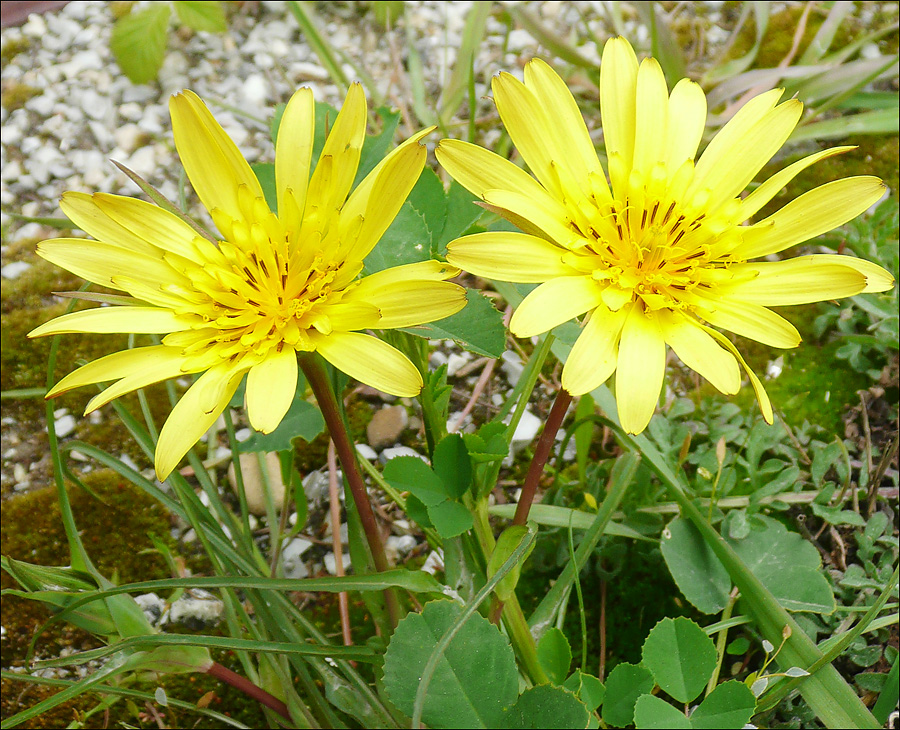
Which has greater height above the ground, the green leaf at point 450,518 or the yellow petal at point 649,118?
the yellow petal at point 649,118

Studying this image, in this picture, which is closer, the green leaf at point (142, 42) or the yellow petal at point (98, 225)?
the yellow petal at point (98, 225)

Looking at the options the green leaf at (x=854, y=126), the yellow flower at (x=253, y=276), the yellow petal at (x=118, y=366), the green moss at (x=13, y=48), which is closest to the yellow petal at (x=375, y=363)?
the yellow flower at (x=253, y=276)

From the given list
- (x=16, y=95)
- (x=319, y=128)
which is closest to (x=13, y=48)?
(x=16, y=95)

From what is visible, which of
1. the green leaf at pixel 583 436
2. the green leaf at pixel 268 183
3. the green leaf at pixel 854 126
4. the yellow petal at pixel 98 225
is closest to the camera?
the yellow petal at pixel 98 225

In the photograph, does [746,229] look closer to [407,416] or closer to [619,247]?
[619,247]

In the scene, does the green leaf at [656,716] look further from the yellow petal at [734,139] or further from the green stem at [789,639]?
the yellow petal at [734,139]

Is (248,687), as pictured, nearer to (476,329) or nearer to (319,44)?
(476,329)

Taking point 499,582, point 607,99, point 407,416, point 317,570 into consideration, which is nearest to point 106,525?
point 317,570
